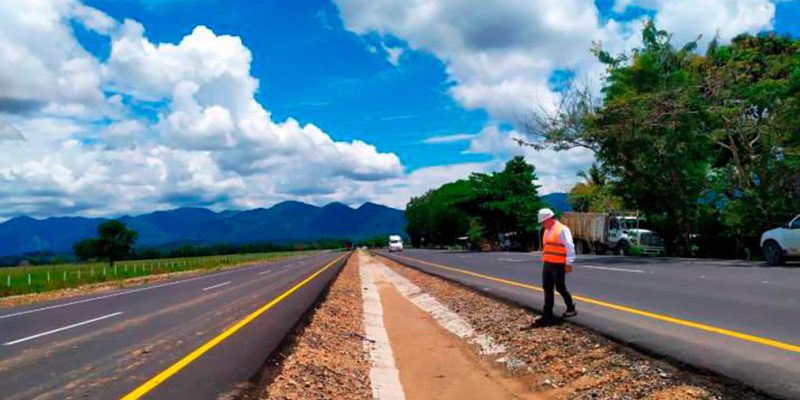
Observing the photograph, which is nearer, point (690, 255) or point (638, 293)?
point (638, 293)

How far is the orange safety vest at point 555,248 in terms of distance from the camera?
9375mm

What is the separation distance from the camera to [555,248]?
372 inches

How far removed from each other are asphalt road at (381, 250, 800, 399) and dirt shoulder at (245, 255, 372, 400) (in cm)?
376

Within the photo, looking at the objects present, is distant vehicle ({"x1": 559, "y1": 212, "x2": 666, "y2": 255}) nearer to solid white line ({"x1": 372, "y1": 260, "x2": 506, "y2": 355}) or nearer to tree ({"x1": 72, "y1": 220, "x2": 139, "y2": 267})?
solid white line ({"x1": 372, "y1": 260, "x2": 506, "y2": 355})

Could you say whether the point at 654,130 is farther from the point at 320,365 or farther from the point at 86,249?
the point at 86,249

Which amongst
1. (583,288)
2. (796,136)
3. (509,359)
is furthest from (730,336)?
(796,136)

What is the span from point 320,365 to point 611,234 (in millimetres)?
32790

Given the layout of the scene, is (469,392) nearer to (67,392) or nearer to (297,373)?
(297,373)

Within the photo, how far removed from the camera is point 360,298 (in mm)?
20656

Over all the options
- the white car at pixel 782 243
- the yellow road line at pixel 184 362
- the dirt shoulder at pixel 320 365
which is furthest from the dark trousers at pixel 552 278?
the white car at pixel 782 243

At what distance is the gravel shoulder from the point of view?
5.97 m

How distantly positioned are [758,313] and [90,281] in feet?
117

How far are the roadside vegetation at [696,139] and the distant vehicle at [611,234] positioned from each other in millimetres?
908

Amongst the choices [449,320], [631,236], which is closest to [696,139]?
[631,236]
